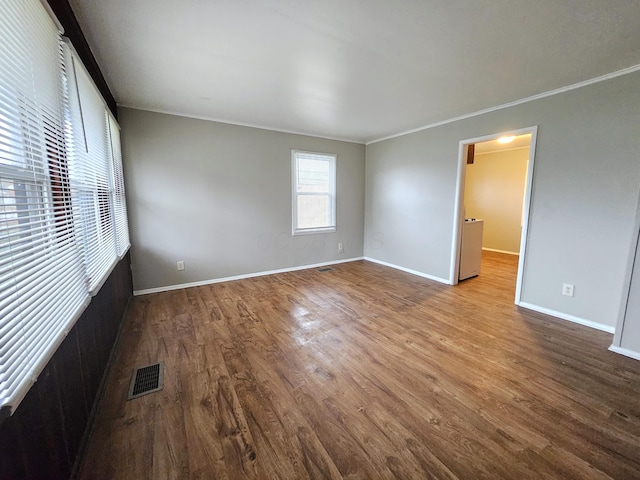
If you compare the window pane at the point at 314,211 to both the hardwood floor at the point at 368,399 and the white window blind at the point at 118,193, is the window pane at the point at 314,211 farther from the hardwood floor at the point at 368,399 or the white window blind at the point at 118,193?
the white window blind at the point at 118,193

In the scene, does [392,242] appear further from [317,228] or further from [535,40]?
[535,40]

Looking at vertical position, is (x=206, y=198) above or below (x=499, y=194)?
below

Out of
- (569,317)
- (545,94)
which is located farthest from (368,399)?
(545,94)

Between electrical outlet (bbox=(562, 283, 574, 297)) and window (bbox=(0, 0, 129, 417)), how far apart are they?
13.2 ft

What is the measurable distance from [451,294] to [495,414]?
6.97 ft

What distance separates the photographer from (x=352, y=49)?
2.01 metres

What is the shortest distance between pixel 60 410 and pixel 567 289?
4.10m

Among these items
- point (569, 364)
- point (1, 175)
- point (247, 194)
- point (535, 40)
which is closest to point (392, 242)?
point (247, 194)

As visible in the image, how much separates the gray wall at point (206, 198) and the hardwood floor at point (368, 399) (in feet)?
3.07

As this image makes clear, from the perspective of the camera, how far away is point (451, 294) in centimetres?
356

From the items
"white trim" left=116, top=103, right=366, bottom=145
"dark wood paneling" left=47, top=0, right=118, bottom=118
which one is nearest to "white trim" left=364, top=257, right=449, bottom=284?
"white trim" left=116, top=103, right=366, bottom=145

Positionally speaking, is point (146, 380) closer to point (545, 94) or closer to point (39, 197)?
point (39, 197)

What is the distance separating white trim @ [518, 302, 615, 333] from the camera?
101 inches

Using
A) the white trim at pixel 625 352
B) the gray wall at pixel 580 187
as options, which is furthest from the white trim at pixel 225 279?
the white trim at pixel 625 352
